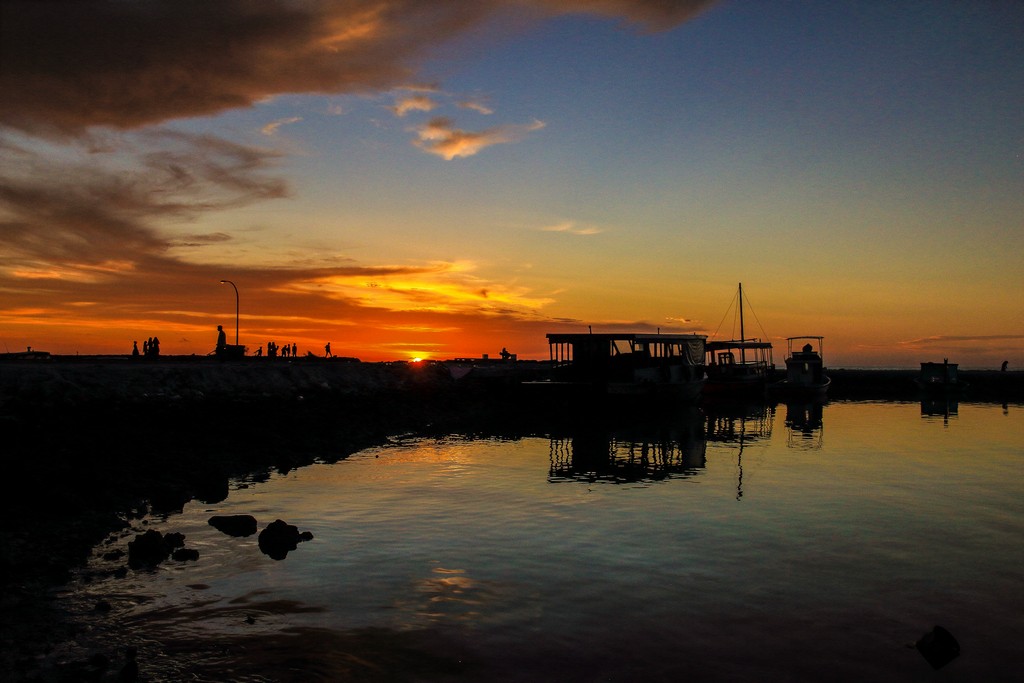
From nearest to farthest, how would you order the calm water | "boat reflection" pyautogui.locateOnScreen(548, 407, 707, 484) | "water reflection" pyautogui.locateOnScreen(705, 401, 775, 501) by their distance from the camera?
the calm water → "boat reflection" pyautogui.locateOnScreen(548, 407, 707, 484) → "water reflection" pyautogui.locateOnScreen(705, 401, 775, 501)

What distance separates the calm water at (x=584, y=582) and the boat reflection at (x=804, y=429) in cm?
1167

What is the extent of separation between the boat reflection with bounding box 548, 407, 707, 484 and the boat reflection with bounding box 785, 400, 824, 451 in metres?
4.80

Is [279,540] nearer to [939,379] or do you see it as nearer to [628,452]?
[628,452]

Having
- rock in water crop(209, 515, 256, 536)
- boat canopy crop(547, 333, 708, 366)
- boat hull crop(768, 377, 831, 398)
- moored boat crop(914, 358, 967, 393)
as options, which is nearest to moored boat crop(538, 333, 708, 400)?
boat canopy crop(547, 333, 708, 366)

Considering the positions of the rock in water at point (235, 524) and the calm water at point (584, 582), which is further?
the rock in water at point (235, 524)

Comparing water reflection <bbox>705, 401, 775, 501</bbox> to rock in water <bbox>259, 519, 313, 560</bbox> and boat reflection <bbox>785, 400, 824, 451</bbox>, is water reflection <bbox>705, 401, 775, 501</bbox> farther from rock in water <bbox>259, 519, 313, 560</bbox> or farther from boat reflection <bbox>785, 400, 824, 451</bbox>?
rock in water <bbox>259, 519, 313, 560</bbox>

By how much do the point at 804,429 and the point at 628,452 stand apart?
19.2 metres

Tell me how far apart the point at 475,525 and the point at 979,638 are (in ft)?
32.8

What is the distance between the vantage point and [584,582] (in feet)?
41.6

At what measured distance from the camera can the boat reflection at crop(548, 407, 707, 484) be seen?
2581cm

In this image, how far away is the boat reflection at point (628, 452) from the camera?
1016 inches

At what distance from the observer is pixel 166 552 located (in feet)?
43.4

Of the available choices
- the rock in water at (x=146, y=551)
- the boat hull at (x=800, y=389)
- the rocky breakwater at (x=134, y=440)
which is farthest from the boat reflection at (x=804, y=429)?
the rock in water at (x=146, y=551)

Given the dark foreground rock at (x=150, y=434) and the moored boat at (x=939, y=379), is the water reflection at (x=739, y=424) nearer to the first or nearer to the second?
the dark foreground rock at (x=150, y=434)
